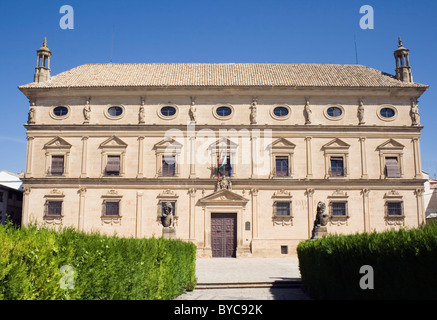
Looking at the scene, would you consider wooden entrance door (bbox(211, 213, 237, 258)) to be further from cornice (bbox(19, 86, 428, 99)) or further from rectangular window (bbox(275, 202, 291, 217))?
cornice (bbox(19, 86, 428, 99))

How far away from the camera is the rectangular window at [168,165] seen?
3266cm

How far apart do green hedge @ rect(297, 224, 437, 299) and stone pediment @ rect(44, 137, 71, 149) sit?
81.8 feet

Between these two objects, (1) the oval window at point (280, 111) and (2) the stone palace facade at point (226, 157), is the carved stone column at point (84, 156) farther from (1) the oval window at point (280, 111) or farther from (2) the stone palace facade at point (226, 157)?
(1) the oval window at point (280, 111)

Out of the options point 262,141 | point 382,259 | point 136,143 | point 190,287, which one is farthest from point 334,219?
point 382,259

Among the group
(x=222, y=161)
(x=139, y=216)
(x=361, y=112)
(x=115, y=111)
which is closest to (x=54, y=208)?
(x=139, y=216)

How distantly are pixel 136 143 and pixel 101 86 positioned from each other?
208 inches

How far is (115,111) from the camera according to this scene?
33844 millimetres

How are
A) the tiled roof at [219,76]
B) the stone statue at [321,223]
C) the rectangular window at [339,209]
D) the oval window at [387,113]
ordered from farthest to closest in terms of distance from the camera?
the tiled roof at [219,76] < the oval window at [387,113] < the rectangular window at [339,209] < the stone statue at [321,223]

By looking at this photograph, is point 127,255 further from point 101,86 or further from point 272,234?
point 101,86

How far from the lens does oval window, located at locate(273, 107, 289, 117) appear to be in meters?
33.7

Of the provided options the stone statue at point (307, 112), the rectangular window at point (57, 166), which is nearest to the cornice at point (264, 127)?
the stone statue at point (307, 112)

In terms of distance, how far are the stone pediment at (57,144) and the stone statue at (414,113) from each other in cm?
2677

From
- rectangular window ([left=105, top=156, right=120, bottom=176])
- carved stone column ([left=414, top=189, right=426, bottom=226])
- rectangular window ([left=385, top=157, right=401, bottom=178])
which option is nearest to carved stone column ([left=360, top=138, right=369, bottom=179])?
rectangular window ([left=385, top=157, right=401, bottom=178])
